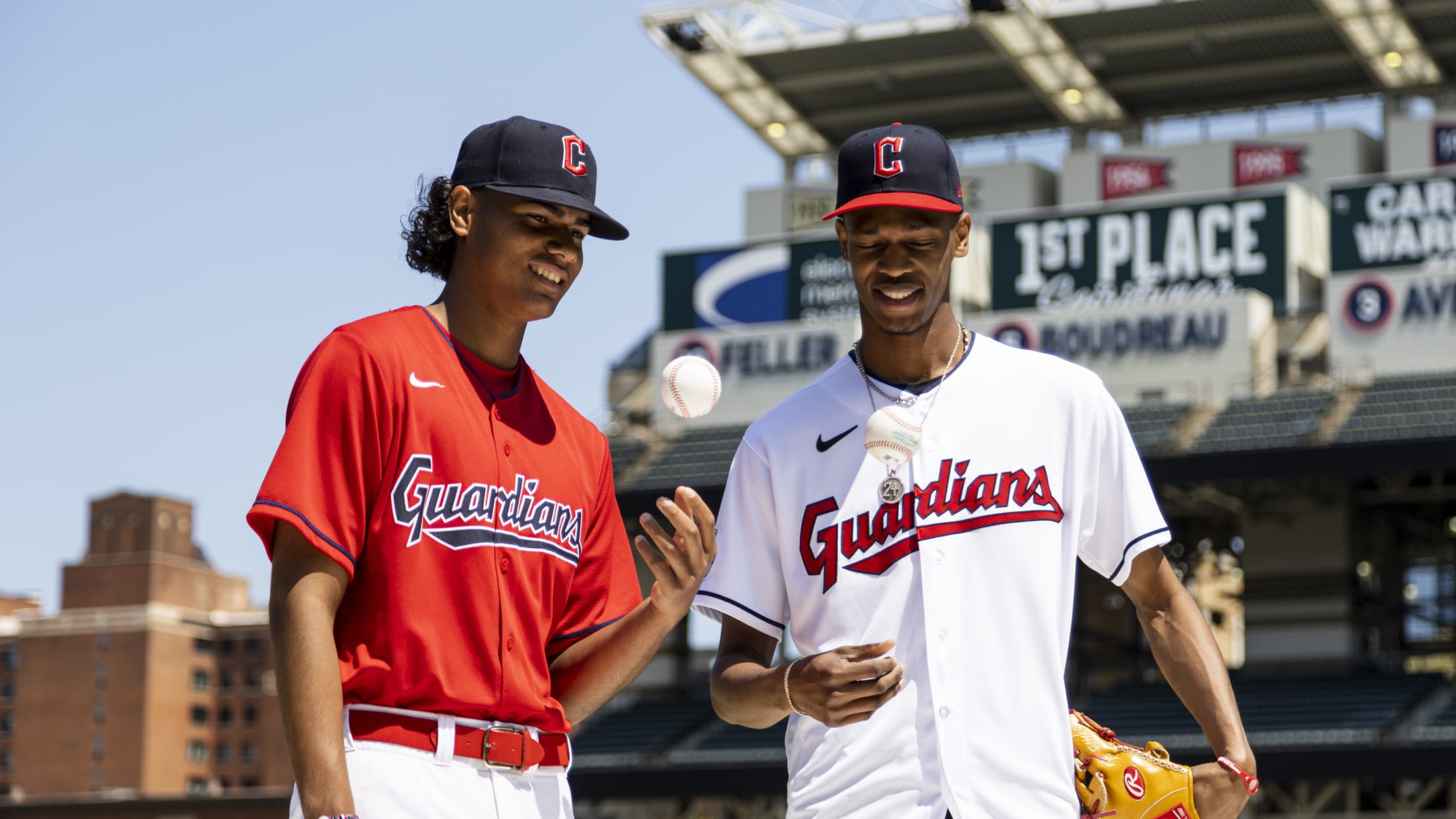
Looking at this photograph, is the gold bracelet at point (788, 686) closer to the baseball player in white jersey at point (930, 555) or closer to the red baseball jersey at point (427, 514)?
the baseball player in white jersey at point (930, 555)

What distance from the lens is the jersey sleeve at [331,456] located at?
3623mm

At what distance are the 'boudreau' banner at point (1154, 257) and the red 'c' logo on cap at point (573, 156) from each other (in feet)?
103

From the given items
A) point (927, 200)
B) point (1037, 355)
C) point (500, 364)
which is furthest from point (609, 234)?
point (1037, 355)

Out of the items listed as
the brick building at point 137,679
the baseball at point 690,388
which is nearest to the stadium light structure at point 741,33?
the baseball at point 690,388

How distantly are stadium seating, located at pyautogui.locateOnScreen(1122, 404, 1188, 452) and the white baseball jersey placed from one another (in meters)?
27.7

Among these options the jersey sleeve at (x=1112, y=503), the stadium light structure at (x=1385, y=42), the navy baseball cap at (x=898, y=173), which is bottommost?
the jersey sleeve at (x=1112, y=503)

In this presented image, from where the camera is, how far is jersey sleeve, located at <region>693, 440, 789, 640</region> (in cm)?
406

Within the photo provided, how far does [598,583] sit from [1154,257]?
106 ft

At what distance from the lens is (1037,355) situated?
4.12m

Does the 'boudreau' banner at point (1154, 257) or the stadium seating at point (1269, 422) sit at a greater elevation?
the 'boudreau' banner at point (1154, 257)

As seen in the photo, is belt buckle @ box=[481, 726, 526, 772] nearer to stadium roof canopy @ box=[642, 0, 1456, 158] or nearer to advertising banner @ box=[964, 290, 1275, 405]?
advertising banner @ box=[964, 290, 1275, 405]

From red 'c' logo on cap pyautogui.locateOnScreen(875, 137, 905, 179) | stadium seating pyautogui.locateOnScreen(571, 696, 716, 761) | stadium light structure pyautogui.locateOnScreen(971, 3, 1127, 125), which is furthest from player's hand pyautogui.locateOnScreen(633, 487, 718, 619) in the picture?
stadium light structure pyautogui.locateOnScreen(971, 3, 1127, 125)

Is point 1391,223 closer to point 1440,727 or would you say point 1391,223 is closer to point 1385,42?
point 1385,42

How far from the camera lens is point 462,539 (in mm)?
3832
